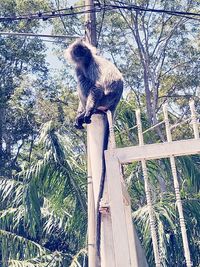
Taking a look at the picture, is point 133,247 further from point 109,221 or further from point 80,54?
point 80,54

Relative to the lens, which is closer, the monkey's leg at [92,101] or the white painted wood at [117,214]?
the white painted wood at [117,214]

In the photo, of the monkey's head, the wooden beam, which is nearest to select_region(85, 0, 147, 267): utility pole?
the wooden beam

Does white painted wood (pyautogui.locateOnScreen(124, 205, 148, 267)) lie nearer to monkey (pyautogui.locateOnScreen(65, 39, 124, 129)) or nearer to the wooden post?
the wooden post

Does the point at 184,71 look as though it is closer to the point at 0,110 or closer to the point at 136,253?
the point at 0,110

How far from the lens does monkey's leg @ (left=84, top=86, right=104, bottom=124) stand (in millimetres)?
4012

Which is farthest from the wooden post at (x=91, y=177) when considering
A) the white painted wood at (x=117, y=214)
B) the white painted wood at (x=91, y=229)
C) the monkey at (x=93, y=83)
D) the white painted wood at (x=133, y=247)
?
the white painted wood at (x=117, y=214)

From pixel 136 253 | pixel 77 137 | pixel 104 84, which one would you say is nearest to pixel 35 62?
pixel 77 137

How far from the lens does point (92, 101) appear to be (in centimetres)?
416

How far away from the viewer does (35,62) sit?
54.3 ft

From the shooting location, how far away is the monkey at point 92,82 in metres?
4.17

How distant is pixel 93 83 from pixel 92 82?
23mm

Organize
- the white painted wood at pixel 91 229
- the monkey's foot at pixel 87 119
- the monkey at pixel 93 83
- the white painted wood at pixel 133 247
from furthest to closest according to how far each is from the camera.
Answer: the white painted wood at pixel 91 229, the monkey at pixel 93 83, the monkey's foot at pixel 87 119, the white painted wood at pixel 133 247

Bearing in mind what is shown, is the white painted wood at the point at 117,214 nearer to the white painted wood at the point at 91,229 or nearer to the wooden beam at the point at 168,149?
the wooden beam at the point at 168,149

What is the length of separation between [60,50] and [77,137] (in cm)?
347
